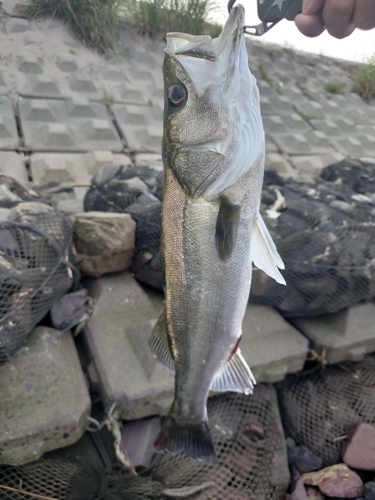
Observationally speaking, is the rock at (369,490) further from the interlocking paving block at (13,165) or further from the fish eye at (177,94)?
the interlocking paving block at (13,165)

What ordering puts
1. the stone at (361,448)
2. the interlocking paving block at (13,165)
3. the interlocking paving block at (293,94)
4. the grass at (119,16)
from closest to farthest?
1. the stone at (361,448)
2. the interlocking paving block at (13,165)
3. the grass at (119,16)
4. the interlocking paving block at (293,94)

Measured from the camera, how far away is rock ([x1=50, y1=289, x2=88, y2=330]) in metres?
2.23

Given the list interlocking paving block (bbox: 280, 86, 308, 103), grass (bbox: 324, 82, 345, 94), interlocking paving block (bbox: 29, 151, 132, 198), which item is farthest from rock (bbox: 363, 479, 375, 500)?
grass (bbox: 324, 82, 345, 94)

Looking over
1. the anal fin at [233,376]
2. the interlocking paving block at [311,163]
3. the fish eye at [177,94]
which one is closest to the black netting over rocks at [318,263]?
the anal fin at [233,376]

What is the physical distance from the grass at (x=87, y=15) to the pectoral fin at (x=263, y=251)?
3.95 meters

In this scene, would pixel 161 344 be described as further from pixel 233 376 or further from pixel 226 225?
pixel 226 225

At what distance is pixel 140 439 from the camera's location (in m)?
1.97

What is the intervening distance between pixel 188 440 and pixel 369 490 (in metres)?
1.20

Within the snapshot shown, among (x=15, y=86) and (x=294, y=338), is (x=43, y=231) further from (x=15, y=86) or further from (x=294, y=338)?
(x=15, y=86)

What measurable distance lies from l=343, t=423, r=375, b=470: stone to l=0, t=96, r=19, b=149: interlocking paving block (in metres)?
3.57

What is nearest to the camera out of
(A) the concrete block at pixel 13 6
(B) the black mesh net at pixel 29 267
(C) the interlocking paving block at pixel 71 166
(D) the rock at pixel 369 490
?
(B) the black mesh net at pixel 29 267

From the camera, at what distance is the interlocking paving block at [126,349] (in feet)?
6.39

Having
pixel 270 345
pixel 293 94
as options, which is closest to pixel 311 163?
pixel 293 94

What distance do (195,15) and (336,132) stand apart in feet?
9.19
